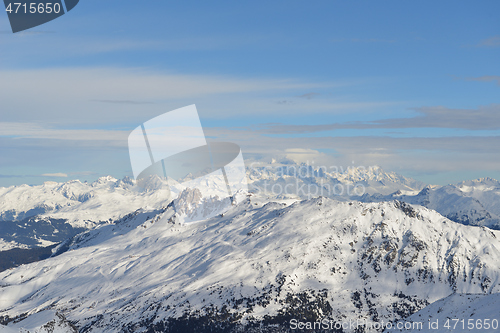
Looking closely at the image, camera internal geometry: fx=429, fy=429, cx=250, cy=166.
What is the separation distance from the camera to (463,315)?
17238 cm

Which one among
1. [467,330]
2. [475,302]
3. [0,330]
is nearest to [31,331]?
[0,330]

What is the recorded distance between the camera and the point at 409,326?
606 feet

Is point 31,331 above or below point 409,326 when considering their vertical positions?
above

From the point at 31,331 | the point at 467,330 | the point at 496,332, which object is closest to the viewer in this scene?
the point at 496,332

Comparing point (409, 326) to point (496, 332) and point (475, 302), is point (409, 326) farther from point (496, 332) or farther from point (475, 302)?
point (496, 332)

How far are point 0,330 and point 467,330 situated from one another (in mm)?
166034

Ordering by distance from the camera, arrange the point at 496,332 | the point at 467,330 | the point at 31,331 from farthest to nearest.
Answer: the point at 31,331 < the point at 467,330 < the point at 496,332

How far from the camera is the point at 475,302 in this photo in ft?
605

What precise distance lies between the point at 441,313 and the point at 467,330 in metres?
33.5

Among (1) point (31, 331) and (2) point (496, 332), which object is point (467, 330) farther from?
(1) point (31, 331)

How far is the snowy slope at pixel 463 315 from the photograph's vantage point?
15150 cm

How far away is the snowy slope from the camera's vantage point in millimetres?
151500

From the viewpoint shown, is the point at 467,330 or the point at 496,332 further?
the point at 467,330

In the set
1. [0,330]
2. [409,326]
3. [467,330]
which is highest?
[0,330]
